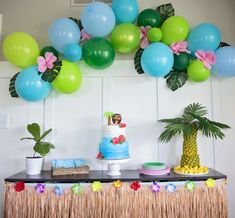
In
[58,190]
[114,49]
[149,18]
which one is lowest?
[58,190]

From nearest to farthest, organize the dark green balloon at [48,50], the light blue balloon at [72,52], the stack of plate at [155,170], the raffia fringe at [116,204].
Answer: the raffia fringe at [116,204], the stack of plate at [155,170], the light blue balloon at [72,52], the dark green balloon at [48,50]

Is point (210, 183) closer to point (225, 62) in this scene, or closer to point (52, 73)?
point (225, 62)

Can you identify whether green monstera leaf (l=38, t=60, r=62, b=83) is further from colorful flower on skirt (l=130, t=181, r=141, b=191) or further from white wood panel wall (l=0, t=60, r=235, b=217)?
colorful flower on skirt (l=130, t=181, r=141, b=191)

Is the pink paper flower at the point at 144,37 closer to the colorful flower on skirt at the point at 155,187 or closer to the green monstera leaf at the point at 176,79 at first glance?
the green monstera leaf at the point at 176,79

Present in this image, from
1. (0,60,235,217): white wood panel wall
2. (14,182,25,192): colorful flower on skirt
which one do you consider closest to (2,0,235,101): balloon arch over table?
(0,60,235,217): white wood panel wall

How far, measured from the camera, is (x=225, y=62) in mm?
2078

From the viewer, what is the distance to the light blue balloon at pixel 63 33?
206cm

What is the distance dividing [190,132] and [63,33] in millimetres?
1296

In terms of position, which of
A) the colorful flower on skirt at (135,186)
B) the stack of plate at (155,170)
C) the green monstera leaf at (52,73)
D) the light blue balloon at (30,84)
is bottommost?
the colorful flower on skirt at (135,186)

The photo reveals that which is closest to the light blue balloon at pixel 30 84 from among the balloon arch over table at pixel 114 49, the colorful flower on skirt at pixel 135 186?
the balloon arch over table at pixel 114 49

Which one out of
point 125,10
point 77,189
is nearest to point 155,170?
point 77,189

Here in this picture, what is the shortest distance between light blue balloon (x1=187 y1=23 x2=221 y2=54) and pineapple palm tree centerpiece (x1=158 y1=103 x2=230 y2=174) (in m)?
0.57

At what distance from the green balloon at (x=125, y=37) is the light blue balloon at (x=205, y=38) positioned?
48 centimetres

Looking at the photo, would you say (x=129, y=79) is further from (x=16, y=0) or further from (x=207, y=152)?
(x=16, y=0)
